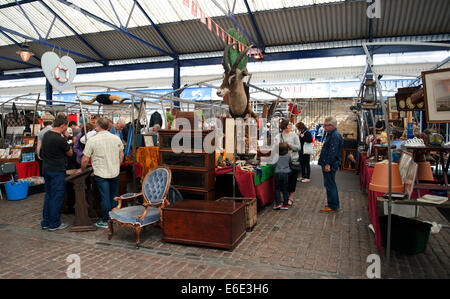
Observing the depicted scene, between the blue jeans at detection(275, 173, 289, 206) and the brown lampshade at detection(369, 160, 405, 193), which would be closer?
the brown lampshade at detection(369, 160, 405, 193)

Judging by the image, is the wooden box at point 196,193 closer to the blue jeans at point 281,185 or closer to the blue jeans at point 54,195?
the blue jeans at point 281,185

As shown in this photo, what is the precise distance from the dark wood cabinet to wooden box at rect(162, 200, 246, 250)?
87 cm

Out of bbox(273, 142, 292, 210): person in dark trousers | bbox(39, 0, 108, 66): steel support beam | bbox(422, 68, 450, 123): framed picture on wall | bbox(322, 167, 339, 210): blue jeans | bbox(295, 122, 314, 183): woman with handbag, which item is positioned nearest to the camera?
bbox(422, 68, 450, 123): framed picture on wall

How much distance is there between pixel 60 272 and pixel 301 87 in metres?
12.4

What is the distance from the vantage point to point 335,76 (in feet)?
41.0

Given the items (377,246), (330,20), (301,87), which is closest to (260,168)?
(377,246)

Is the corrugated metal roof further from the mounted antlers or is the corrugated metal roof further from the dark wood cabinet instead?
the mounted antlers

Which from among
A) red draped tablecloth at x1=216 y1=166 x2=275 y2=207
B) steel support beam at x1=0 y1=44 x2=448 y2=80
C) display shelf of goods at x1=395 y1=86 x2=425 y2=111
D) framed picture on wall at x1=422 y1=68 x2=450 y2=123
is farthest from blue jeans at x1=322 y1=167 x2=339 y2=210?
steel support beam at x1=0 y1=44 x2=448 y2=80

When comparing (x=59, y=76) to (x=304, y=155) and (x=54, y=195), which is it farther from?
(x=304, y=155)

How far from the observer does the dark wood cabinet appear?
4.86 meters

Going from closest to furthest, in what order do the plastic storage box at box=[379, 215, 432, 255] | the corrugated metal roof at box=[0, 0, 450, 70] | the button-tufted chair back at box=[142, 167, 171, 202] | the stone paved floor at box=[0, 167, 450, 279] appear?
the stone paved floor at box=[0, 167, 450, 279]
the plastic storage box at box=[379, 215, 432, 255]
the button-tufted chair back at box=[142, 167, 171, 202]
the corrugated metal roof at box=[0, 0, 450, 70]

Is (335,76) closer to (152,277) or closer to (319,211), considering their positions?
(319,211)

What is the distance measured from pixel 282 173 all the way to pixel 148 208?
251 centimetres

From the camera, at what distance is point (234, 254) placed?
3582mm
